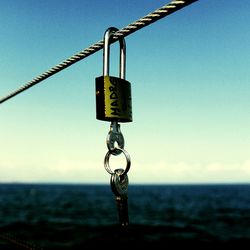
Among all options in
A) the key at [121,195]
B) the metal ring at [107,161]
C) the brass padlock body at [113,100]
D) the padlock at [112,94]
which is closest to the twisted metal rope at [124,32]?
the padlock at [112,94]

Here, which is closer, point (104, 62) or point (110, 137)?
point (110, 137)

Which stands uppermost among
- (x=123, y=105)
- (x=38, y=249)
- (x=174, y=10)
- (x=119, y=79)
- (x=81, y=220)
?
(x=174, y=10)

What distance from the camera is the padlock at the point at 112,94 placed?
2120 millimetres

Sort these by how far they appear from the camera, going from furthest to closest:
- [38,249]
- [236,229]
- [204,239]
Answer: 1. [236,229]
2. [204,239]
3. [38,249]

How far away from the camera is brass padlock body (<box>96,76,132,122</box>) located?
211 cm

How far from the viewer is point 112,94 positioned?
2.19m

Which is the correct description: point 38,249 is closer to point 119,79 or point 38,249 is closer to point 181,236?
point 119,79

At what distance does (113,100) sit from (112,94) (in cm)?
4

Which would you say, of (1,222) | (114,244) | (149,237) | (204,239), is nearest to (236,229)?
(204,239)

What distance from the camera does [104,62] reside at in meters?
2.25

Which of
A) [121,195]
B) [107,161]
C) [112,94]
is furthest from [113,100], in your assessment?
[121,195]

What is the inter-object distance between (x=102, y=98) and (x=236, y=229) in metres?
44.9

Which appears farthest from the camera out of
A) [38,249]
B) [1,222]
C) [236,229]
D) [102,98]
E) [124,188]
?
[1,222]

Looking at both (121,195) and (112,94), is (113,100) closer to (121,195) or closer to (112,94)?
(112,94)
